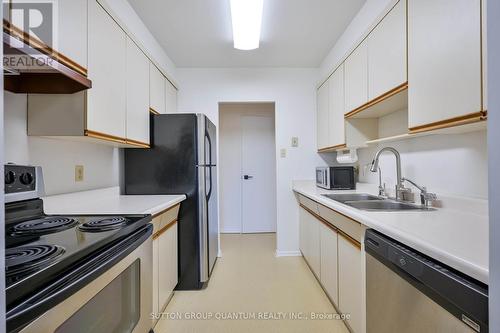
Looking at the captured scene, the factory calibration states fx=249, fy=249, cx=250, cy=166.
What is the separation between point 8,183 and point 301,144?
2784mm

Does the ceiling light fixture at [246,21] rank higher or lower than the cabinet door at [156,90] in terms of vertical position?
higher

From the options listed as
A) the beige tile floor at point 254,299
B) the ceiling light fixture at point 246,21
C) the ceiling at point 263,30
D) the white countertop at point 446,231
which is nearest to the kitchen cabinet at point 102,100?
the ceiling at point 263,30

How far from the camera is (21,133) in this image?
4.20ft

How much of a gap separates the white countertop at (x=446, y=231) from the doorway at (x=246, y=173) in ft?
8.93

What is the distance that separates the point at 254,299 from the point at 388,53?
82.2 inches

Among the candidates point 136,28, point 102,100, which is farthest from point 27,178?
point 136,28

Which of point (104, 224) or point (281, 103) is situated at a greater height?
point (281, 103)

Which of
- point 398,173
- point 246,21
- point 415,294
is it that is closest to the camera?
point 415,294

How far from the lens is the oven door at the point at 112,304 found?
2.32 feet

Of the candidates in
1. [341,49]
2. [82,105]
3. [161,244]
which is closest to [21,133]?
[82,105]

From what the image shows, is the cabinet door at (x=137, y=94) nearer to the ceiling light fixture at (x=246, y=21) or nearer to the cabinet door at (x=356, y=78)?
the ceiling light fixture at (x=246, y=21)

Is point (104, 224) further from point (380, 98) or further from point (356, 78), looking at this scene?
point (356, 78)

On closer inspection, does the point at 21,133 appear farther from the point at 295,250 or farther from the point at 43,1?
the point at 295,250

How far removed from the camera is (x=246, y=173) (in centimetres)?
425
